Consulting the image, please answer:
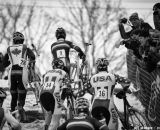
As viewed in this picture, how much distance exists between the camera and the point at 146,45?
12.6 m

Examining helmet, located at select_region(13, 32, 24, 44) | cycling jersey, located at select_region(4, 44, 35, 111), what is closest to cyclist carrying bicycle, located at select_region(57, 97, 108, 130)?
cycling jersey, located at select_region(4, 44, 35, 111)

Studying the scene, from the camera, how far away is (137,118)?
12.9 meters

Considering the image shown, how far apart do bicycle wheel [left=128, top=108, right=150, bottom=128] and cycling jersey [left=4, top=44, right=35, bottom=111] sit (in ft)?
10.7

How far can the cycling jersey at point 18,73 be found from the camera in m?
14.5

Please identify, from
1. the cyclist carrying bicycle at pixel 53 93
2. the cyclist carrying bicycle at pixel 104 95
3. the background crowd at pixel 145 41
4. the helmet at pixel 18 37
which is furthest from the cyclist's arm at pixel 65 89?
the helmet at pixel 18 37

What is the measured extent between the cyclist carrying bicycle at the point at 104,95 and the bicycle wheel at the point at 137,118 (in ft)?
2.64

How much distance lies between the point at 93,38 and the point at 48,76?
3203 centimetres

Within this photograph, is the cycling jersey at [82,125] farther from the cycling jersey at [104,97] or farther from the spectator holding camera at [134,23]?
the spectator holding camera at [134,23]

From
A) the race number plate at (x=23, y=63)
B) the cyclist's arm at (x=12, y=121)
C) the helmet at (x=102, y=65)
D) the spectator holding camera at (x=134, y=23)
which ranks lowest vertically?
the cyclist's arm at (x=12, y=121)

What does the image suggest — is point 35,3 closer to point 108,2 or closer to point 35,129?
point 108,2

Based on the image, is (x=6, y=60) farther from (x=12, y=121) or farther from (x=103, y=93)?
(x=12, y=121)

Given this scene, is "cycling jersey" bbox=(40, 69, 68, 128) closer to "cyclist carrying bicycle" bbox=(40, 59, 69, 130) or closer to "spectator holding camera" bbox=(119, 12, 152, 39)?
"cyclist carrying bicycle" bbox=(40, 59, 69, 130)

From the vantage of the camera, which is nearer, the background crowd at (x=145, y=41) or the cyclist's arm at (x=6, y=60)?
the background crowd at (x=145, y=41)

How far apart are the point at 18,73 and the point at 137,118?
11.9 feet
